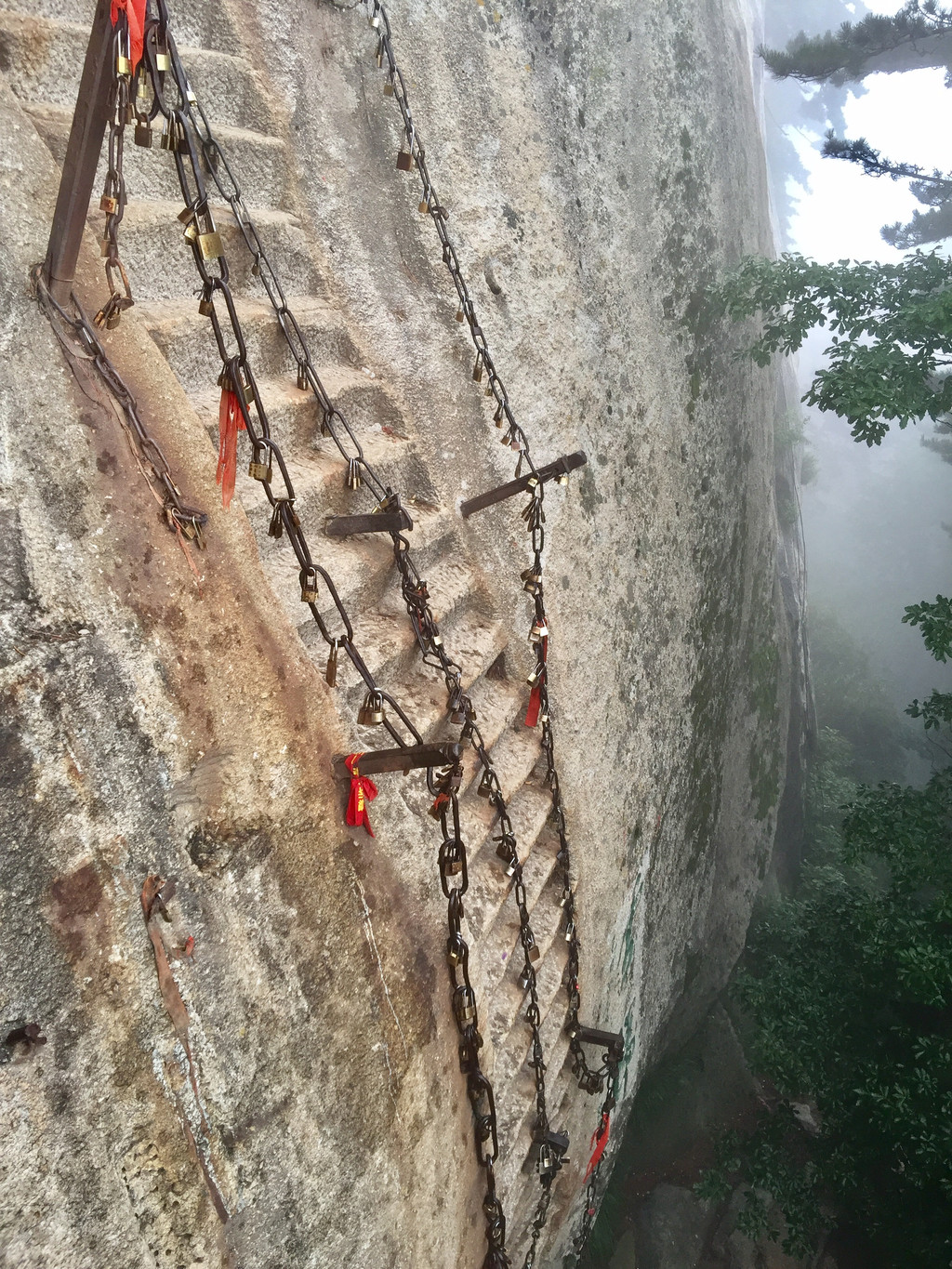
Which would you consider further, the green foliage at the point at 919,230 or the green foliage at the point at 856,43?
the green foliage at the point at 919,230

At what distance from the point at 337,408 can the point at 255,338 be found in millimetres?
428

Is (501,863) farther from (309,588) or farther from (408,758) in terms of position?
(309,588)

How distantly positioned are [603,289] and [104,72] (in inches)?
147

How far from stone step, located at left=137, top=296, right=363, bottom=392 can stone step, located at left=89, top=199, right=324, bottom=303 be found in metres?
0.07

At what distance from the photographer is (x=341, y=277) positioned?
11.1 ft

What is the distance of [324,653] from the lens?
8.96 ft

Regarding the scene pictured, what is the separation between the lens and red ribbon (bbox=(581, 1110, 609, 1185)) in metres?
4.45

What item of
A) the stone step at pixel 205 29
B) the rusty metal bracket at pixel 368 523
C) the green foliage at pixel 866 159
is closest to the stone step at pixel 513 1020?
the rusty metal bracket at pixel 368 523

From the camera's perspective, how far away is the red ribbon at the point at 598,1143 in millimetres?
4445

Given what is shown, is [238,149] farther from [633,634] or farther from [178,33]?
[633,634]

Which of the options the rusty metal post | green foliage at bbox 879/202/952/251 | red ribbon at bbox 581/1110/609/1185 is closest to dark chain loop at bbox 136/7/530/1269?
the rusty metal post

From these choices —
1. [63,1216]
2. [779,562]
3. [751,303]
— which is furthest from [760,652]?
[63,1216]

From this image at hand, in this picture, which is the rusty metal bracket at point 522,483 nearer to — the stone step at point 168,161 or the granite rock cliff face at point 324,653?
the granite rock cliff face at point 324,653

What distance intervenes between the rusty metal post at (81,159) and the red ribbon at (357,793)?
138cm
